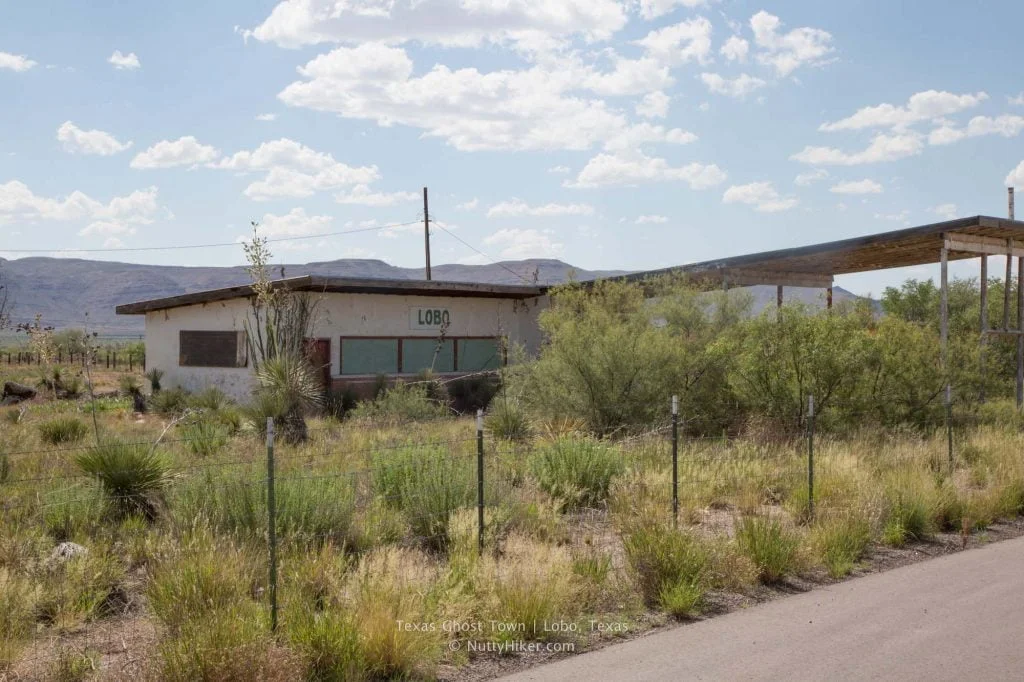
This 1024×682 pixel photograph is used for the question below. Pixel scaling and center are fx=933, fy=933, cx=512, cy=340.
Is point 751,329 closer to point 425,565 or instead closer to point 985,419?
point 985,419

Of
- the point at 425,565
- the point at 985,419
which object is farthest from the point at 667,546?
the point at 985,419

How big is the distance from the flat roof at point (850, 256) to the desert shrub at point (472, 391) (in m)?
5.13

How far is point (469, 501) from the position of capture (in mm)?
9766

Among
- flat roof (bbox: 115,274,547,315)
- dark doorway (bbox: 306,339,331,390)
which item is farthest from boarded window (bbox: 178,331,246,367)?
dark doorway (bbox: 306,339,331,390)

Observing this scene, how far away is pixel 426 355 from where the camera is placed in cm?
2678

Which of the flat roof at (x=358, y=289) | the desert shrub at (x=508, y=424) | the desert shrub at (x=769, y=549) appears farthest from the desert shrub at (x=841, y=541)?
the flat roof at (x=358, y=289)

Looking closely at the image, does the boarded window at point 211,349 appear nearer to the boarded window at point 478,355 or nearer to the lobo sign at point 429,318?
the lobo sign at point 429,318

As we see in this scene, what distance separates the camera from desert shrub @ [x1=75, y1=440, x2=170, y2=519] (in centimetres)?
1012

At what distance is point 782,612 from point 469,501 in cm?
352

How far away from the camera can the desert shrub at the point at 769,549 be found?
8367mm

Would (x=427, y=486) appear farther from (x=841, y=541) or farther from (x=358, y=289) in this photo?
(x=358, y=289)

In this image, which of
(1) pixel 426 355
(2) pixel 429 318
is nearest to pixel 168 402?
(1) pixel 426 355

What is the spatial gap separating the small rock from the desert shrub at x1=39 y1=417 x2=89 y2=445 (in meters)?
8.24

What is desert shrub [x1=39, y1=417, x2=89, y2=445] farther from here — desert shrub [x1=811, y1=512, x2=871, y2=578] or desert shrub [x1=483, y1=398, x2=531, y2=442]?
desert shrub [x1=811, y1=512, x2=871, y2=578]
